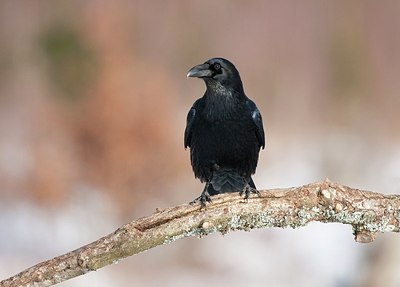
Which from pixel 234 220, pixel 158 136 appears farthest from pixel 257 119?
pixel 158 136

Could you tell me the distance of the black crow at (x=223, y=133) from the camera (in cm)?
208

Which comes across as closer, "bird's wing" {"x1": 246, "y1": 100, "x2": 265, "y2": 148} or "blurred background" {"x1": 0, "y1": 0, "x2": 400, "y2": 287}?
"bird's wing" {"x1": 246, "y1": 100, "x2": 265, "y2": 148}

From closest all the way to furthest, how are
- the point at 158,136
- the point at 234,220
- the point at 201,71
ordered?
the point at 234,220 < the point at 201,71 < the point at 158,136

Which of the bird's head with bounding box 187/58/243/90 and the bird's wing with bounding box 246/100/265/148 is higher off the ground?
the bird's head with bounding box 187/58/243/90

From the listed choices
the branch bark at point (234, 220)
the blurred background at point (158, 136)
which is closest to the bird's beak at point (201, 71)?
the branch bark at point (234, 220)

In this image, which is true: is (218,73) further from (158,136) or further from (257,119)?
(158,136)

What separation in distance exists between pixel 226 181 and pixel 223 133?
0.41ft

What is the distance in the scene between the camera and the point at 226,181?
6.95 feet

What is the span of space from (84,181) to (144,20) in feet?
4.21

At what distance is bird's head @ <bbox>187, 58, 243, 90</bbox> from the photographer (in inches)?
81.7

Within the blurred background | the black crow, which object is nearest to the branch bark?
the black crow

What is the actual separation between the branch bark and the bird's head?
1.65 ft

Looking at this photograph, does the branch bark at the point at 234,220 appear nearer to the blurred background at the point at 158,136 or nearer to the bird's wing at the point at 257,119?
the bird's wing at the point at 257,119

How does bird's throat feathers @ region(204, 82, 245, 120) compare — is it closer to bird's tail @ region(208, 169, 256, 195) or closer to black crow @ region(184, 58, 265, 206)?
black crow @ region(184, 58, 265, 206)
